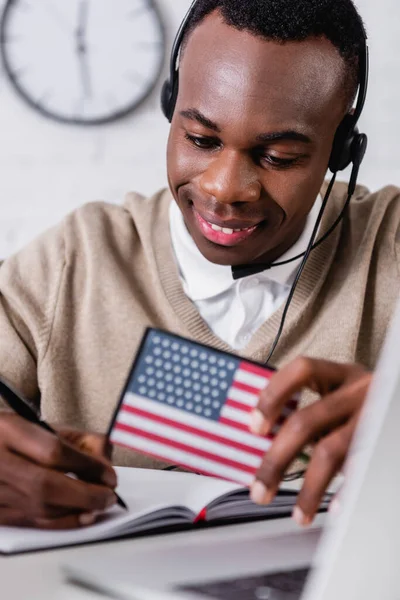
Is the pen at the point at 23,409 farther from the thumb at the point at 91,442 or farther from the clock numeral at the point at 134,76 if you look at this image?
the clock numeral at the point at 134,76

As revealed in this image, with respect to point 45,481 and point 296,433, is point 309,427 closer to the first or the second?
point 296,433

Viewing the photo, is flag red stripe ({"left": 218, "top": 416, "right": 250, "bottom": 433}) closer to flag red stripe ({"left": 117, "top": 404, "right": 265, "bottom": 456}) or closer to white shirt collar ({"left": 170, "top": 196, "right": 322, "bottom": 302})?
flag red stripe ({"left": 117, "top": 404, "right": 265, "bottom": 456})

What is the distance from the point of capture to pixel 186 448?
0.72 metres

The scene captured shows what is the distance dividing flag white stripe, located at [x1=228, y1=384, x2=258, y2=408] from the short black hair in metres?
0.47

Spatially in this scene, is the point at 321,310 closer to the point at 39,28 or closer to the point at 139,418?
the point at 139,418

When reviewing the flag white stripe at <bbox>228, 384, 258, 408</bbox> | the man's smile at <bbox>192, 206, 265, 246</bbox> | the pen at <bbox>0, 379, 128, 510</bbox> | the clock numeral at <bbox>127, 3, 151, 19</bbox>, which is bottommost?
the pen at <bbox>0, 379, 128, 510</bbox>

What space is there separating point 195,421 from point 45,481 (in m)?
0.14

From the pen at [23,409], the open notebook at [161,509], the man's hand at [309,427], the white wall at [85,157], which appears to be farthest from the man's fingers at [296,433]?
the white wall at [85,157]

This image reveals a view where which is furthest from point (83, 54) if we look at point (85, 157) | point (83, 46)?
point (85, 157)

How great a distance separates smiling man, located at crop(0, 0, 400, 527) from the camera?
3.09 feet

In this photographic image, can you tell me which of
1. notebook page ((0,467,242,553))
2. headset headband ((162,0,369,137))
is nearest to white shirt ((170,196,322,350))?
headset headband ((162,0,369,137))

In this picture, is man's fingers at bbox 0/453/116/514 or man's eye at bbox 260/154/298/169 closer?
man's fingers at bbox 0/453/116/514

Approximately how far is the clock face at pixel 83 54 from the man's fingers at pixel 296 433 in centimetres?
152

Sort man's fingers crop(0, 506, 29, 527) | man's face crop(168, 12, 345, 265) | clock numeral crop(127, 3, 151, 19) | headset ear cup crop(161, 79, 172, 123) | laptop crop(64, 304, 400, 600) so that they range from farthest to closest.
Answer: clock numeral crop(127, 3, 151, 19) → headset ear cup crop(161, 79, 172, 123) → man's face crop(168, 12, 345, 265) → man's fingers crop(0, 506, 29, 527) → laptop crop(64, 304, 400, 600)
